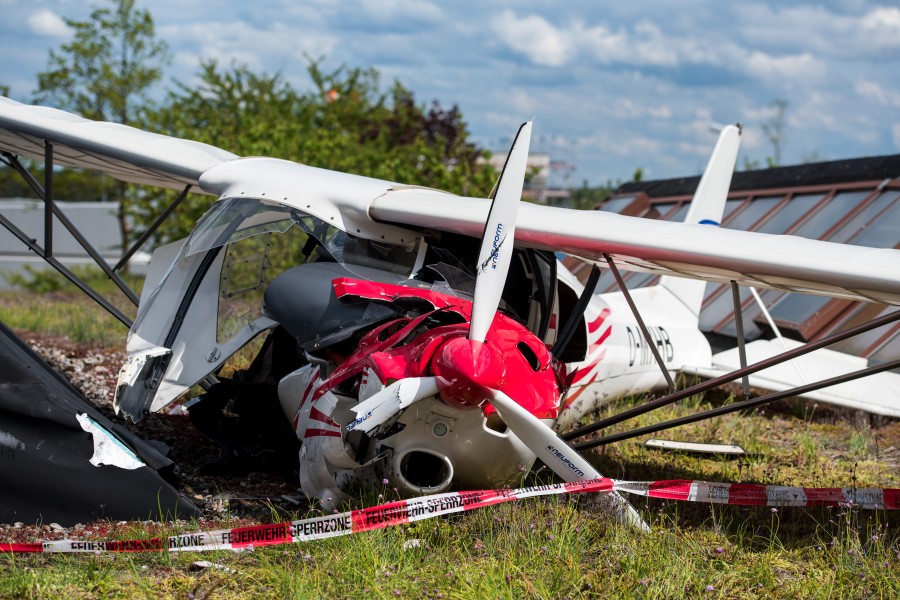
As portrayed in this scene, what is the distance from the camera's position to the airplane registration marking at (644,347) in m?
7.71

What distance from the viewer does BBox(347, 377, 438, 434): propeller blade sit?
4.37 meters

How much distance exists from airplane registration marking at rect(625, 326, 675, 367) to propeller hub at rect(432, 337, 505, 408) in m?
3.38

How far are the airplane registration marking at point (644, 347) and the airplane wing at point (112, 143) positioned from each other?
3.74m

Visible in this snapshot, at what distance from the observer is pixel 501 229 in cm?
479

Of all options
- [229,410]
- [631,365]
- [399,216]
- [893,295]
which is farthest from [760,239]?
[229,410]

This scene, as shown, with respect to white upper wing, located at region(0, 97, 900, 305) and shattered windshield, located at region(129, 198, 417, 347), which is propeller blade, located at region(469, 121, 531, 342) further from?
shattered windshield, located at region(129, 198, 417, 347)

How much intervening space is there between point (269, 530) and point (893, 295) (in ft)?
11.3

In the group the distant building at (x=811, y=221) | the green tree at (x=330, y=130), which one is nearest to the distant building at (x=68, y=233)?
the green tree at (x=330, y=130)

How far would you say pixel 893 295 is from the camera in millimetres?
4609

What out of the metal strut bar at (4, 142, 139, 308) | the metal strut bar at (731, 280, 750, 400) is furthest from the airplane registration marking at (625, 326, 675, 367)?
the metal strut bar at (4, 142, 139, 308)

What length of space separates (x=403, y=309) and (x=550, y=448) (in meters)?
1.22

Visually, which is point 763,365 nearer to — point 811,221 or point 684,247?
point 684,247

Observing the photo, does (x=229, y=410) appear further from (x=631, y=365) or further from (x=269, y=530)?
(x=631, y=365)

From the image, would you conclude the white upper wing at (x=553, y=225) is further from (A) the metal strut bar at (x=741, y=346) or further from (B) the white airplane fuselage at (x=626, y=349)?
(B) the white airplane fuselage at (x=626, y=349)
